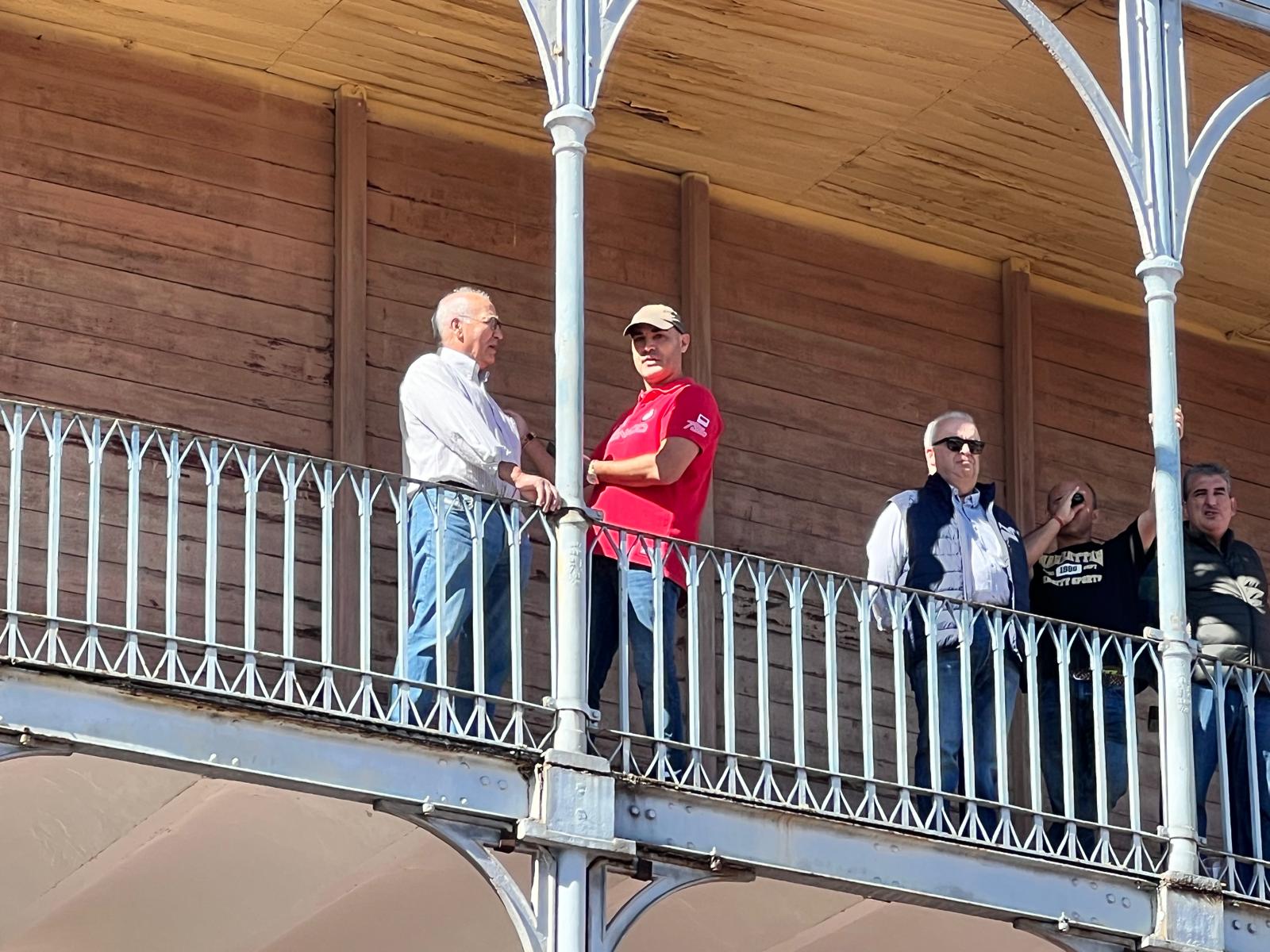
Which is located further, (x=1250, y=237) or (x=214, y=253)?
(x=1250, y=237)

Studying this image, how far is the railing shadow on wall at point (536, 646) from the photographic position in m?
9.99

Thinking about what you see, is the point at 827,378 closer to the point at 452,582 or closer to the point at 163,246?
the point at 163,246

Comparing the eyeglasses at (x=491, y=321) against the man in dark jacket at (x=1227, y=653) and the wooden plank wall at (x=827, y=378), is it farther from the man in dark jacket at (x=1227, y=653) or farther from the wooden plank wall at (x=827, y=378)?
the man in dark jacket at (x=1227, y=653)

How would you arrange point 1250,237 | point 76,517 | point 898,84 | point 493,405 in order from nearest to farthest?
point 493,405, point 76,517, point 898,84, point 1250,237

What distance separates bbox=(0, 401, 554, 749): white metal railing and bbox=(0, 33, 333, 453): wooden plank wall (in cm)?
27

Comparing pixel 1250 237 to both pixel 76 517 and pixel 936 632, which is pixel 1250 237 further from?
pixel 76 517

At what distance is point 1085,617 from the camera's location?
12.2m

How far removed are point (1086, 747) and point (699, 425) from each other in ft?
7.70

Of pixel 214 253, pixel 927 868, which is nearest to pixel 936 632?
pixel 927 868

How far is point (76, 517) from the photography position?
11.9 m

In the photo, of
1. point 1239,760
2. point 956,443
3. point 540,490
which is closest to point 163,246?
point 540,490

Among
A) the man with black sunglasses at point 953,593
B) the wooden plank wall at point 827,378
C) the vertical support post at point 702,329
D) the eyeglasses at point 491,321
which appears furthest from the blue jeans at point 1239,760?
the eyeglasses at point 491,321

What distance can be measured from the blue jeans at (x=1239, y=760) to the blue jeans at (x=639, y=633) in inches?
87.6

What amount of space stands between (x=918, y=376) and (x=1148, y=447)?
153 cm
